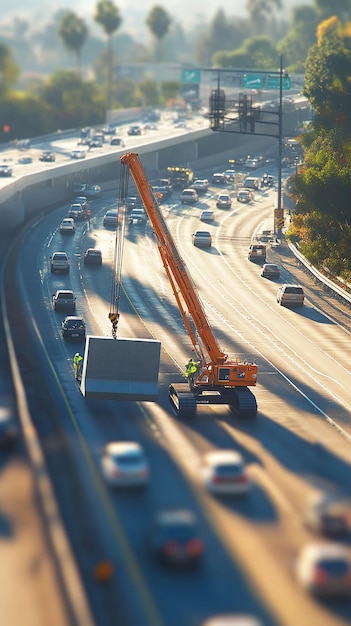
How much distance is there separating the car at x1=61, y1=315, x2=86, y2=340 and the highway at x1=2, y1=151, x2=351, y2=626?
124cm

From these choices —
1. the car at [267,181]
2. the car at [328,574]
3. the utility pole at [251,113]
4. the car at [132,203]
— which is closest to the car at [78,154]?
the car at [132,203]

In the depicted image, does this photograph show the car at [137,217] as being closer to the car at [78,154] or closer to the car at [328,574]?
the car at [78,154]

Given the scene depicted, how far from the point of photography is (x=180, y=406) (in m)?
60.4

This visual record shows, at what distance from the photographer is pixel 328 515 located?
133 feet

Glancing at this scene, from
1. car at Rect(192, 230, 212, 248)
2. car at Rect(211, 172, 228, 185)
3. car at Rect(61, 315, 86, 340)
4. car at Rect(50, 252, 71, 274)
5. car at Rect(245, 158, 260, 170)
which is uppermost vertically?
car at Rect(61, 315, 86, 340)

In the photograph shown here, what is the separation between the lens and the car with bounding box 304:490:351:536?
39.8 m

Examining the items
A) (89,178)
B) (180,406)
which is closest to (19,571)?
(180,406)

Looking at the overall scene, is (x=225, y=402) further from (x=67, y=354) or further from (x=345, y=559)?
(x=345, y=559)

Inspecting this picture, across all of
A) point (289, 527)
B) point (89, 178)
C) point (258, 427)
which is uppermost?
point (289, 527)

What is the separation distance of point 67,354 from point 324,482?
2936 centimetres

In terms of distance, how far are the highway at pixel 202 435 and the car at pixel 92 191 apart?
4033 centimetres

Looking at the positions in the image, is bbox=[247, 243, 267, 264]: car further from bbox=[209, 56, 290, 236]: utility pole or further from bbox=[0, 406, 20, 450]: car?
bbox=[0, 406, 20, 450]: car

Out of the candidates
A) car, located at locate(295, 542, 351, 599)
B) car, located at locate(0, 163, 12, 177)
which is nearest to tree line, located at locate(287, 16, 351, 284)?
car, located at locate(0, 163, 12, 177)

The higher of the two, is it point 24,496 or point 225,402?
point 24,496
